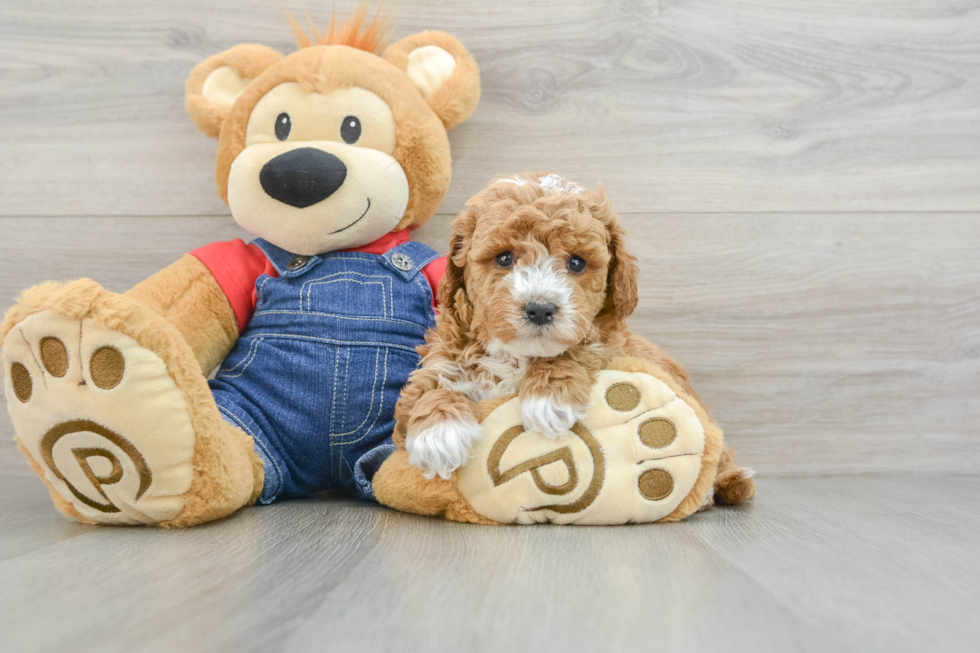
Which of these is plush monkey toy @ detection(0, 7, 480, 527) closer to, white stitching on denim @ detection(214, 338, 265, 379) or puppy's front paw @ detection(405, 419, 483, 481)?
white stitching on denim @ detection(214, 338, 265, 379)

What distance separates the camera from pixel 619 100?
4.05 feet

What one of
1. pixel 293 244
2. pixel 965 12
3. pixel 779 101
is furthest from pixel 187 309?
pixel 965 12

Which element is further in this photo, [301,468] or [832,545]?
[301,468]

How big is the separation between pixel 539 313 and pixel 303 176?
0.43 m

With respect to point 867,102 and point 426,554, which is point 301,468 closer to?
point 426,554

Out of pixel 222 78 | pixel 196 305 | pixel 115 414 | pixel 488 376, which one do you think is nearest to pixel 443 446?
pixel 488 376

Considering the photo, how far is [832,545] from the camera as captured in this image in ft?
2.43

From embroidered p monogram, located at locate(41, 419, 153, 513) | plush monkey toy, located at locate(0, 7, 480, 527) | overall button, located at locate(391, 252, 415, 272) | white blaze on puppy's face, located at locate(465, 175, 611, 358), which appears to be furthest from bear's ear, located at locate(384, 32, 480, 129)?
embroidered p monogram, located at locate(41, 419, 153, 513)

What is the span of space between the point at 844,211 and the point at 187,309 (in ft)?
3.75

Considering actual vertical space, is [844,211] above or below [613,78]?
below

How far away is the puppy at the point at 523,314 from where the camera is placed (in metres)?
0.75

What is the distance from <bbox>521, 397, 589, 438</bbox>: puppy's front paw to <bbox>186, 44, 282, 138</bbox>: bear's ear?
71 cm

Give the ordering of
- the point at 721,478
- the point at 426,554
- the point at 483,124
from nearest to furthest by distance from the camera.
Result: the point at 426,554
the point at 721,478
the point at 483,124

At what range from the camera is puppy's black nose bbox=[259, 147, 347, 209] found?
94 centimetres
